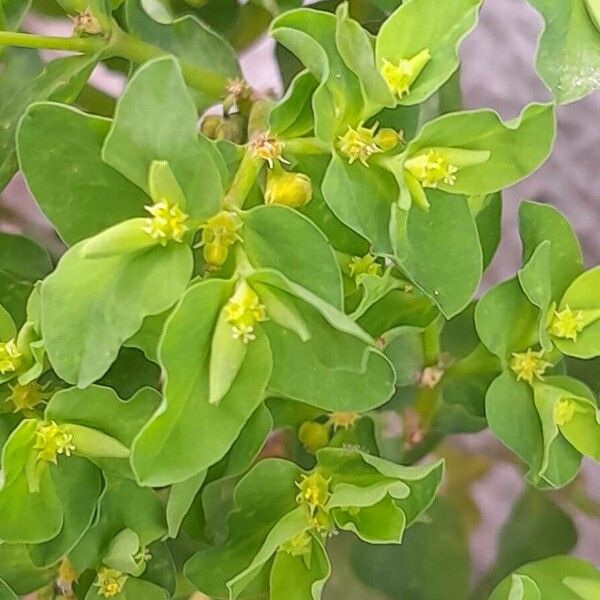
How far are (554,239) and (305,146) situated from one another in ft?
0.47

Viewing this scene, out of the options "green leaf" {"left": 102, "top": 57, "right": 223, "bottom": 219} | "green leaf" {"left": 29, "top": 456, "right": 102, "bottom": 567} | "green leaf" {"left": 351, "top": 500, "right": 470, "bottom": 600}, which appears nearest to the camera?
"green leaf" {"left": 102, "top": 57, "right": 223, "bottom": 219}

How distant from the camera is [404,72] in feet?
1.47

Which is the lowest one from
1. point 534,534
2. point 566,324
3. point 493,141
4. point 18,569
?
point 534,534

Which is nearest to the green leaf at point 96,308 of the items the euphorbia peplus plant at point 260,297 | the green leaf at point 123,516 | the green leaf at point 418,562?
the euphorbia peplus plant at point 260,297

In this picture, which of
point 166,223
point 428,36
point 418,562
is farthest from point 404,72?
point 418,562

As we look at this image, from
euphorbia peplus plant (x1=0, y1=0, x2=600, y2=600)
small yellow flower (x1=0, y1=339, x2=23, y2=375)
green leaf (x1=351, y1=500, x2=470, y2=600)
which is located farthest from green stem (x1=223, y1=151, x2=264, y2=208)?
green leaf (x1=351, y1=500, x2=470, y2=600)

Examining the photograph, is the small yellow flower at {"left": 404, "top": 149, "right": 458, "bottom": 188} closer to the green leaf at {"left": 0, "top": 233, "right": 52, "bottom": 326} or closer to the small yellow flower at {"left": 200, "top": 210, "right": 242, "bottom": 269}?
the small yellow flower at {"left": 200, "top": 210, "right": 242, "bottom": 269}

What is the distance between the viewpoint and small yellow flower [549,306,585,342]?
0.52 m

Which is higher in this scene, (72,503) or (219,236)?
(219,236)

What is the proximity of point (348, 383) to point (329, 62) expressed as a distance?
0.13m

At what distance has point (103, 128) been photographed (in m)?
0.42

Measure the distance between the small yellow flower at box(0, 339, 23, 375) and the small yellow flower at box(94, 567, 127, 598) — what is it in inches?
4.3

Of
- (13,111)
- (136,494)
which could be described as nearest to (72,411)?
(136,494)

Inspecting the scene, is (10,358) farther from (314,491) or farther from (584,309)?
(584,309)
